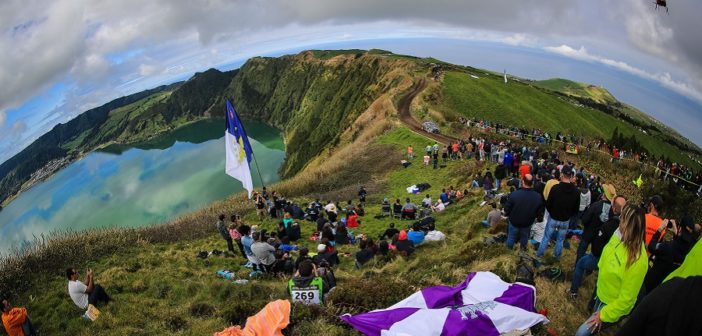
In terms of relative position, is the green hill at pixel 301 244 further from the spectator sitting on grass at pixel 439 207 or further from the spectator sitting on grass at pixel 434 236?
the spectator sitting on grass at pixel 439 207

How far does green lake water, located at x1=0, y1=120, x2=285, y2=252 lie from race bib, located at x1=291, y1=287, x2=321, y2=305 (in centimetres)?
5717

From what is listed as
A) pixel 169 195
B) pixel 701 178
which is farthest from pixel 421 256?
pixel 169 195

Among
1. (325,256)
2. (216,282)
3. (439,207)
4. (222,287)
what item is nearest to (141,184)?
(439,207)

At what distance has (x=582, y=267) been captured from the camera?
26.6 ft

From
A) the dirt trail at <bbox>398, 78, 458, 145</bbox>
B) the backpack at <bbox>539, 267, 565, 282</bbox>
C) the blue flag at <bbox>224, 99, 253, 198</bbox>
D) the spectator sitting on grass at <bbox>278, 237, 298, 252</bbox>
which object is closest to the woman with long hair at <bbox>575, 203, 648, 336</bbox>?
the backpack at <bbox>539, 267, 565, 282</bbox>

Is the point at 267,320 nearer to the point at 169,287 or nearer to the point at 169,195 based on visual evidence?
the point at 169,287

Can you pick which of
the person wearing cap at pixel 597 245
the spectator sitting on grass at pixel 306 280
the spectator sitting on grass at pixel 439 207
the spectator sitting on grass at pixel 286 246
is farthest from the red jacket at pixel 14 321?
the spectator sitting on grass at pixel 439 207

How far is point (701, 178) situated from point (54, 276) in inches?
1458

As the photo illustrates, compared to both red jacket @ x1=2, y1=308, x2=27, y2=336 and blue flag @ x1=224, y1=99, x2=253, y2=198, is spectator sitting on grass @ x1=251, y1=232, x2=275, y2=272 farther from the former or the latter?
red jacket @ x1=2, y1=308, x2=27, y2=336

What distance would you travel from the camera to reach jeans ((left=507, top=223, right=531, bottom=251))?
10594 millimetres

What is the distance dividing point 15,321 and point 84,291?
1595mm

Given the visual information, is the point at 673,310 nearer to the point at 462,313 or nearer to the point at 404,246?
the point at 462,313

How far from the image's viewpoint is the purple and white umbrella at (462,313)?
658 centimetres

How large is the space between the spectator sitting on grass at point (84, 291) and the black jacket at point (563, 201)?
1287 cm
